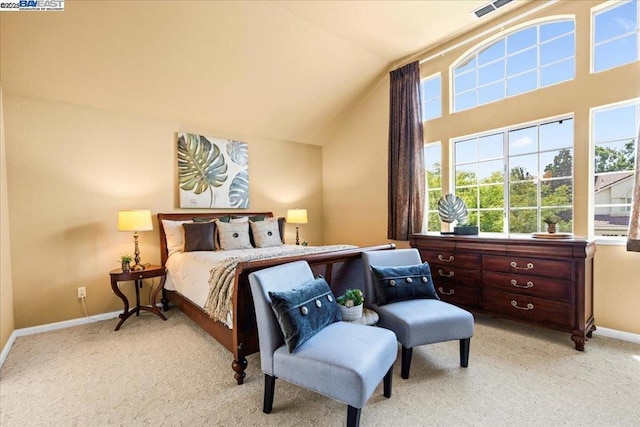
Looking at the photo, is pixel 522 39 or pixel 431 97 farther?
pixel 431 97

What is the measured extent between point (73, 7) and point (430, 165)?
4.17 metres

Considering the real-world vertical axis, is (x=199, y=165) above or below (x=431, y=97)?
below

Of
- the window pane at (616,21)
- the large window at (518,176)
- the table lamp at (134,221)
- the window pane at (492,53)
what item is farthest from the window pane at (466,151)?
the table lamp at (134,221)

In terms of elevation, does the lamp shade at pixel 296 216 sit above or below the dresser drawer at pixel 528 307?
above

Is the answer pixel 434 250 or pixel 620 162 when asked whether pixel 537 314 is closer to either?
pixel 434 250

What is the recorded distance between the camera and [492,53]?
144 inches

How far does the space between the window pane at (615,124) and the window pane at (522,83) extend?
696 millimetres

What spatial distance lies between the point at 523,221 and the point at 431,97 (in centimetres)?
205

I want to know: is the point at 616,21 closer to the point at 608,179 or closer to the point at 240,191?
the point at 608,179

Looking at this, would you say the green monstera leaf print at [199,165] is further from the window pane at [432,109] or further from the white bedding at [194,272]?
the window pane at [432,109]

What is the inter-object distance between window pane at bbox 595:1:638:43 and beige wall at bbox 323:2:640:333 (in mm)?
102

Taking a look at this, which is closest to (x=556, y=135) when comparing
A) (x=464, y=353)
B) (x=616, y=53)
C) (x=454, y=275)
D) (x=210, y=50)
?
(x=616, y=53)

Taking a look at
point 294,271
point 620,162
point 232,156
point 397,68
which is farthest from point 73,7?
point 620,162

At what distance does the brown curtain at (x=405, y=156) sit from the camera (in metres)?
4.06
